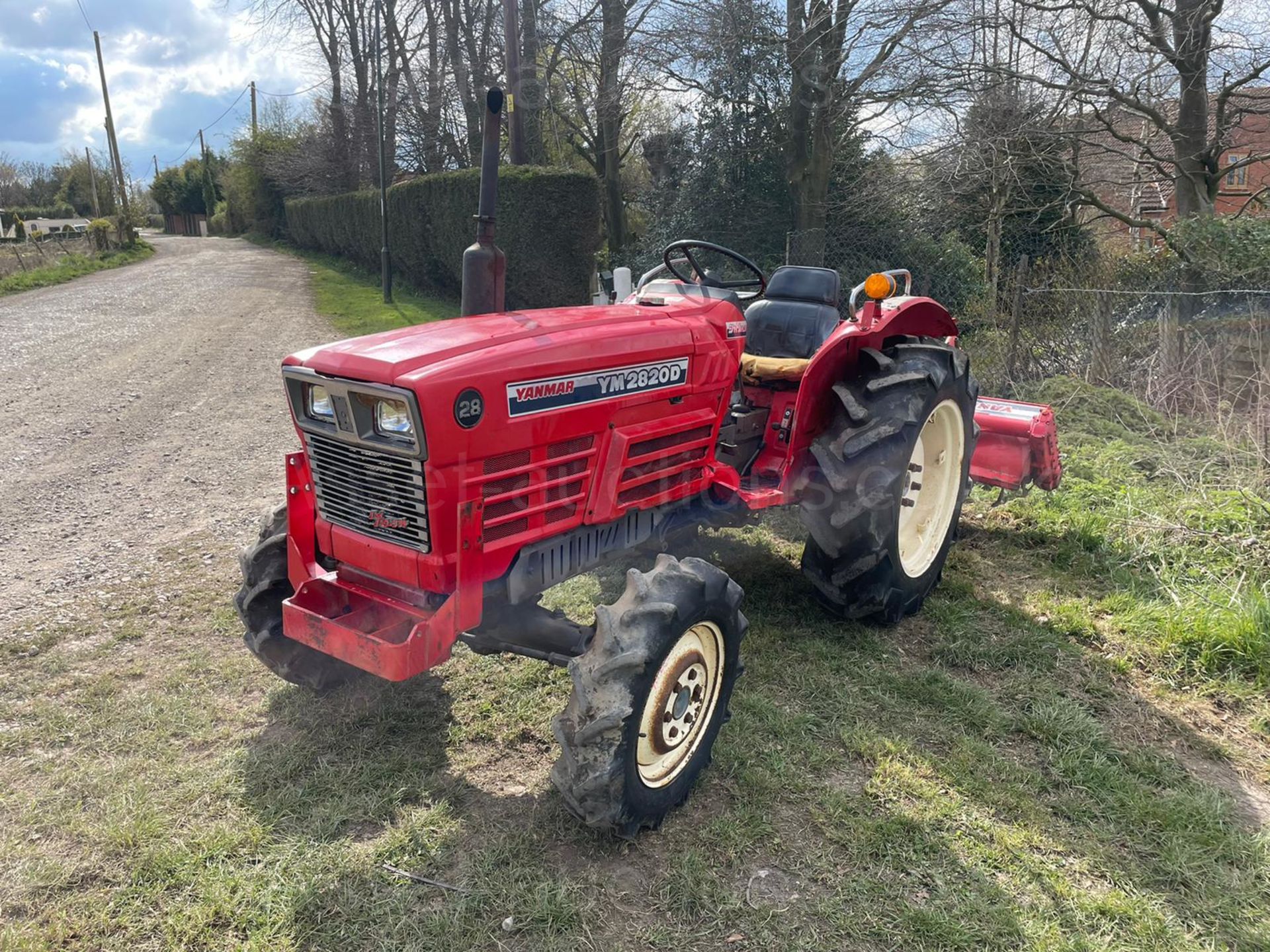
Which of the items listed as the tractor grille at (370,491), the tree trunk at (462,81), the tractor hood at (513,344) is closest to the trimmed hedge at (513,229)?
the tree trunk at (462,81)

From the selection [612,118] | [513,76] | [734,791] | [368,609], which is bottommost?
[734,791]

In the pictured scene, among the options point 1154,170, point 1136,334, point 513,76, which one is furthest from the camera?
point 1154,170

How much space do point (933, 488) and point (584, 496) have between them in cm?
209

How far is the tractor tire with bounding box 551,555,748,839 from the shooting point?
2295 mm

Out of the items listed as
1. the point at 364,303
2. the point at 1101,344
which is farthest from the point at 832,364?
the point at 364,303

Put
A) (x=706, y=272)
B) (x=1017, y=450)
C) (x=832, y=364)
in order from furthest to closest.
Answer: (x=1017, y=450) → (x=706, y=272) → (x=832, y=364)

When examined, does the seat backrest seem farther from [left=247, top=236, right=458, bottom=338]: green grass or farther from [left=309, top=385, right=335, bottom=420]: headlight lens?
[left=247, top=236, right=458, bottom=338]: green grass

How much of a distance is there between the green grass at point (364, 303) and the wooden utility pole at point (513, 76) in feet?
9.15

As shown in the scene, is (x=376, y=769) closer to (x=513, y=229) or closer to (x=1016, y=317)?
(x=1016, y=317)

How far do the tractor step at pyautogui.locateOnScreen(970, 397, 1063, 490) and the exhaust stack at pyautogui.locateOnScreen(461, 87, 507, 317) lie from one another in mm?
2659

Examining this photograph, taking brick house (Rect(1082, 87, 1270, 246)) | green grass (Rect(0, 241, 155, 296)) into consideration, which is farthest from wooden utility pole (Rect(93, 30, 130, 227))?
brick house (Rect(1082, 87, 1270, 246))

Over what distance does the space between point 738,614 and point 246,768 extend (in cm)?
169

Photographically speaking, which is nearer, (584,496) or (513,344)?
(513,344)

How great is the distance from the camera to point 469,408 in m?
2.39
